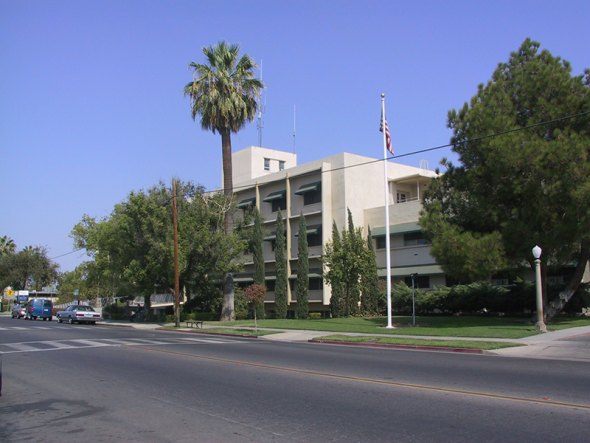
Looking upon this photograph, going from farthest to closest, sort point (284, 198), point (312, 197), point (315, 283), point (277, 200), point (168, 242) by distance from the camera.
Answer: point (277, 200) < point (284, 198) < point (312, 197) < point (315, 283) < point (168, 242)

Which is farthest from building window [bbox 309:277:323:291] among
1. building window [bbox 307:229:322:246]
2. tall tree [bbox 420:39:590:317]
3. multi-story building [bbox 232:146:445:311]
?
tall tree [bbox 420:39:590:317]

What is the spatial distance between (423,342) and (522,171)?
9.98m

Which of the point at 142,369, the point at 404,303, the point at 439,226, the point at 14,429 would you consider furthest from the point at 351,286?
the point at 14,429

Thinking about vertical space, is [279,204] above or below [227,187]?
above

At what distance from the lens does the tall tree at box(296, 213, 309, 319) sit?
44344 millimetres

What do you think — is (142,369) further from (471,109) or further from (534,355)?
(471,109)

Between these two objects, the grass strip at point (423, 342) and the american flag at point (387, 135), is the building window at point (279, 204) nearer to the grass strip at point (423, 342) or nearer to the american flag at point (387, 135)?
the american flag at point (387, 135)

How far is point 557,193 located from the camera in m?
24.5

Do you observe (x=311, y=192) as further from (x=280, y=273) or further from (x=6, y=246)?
(x=6, y=246)

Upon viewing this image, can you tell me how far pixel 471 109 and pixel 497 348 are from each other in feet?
43.4

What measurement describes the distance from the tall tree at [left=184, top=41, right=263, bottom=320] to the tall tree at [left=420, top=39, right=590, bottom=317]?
52.4ft

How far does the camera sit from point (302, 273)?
45.1 metres

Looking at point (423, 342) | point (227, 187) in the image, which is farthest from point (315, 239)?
point (423, 342)

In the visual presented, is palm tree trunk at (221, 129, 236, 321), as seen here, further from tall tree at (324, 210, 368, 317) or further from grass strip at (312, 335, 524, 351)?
grass strip at (312, 335, 524, 351)
